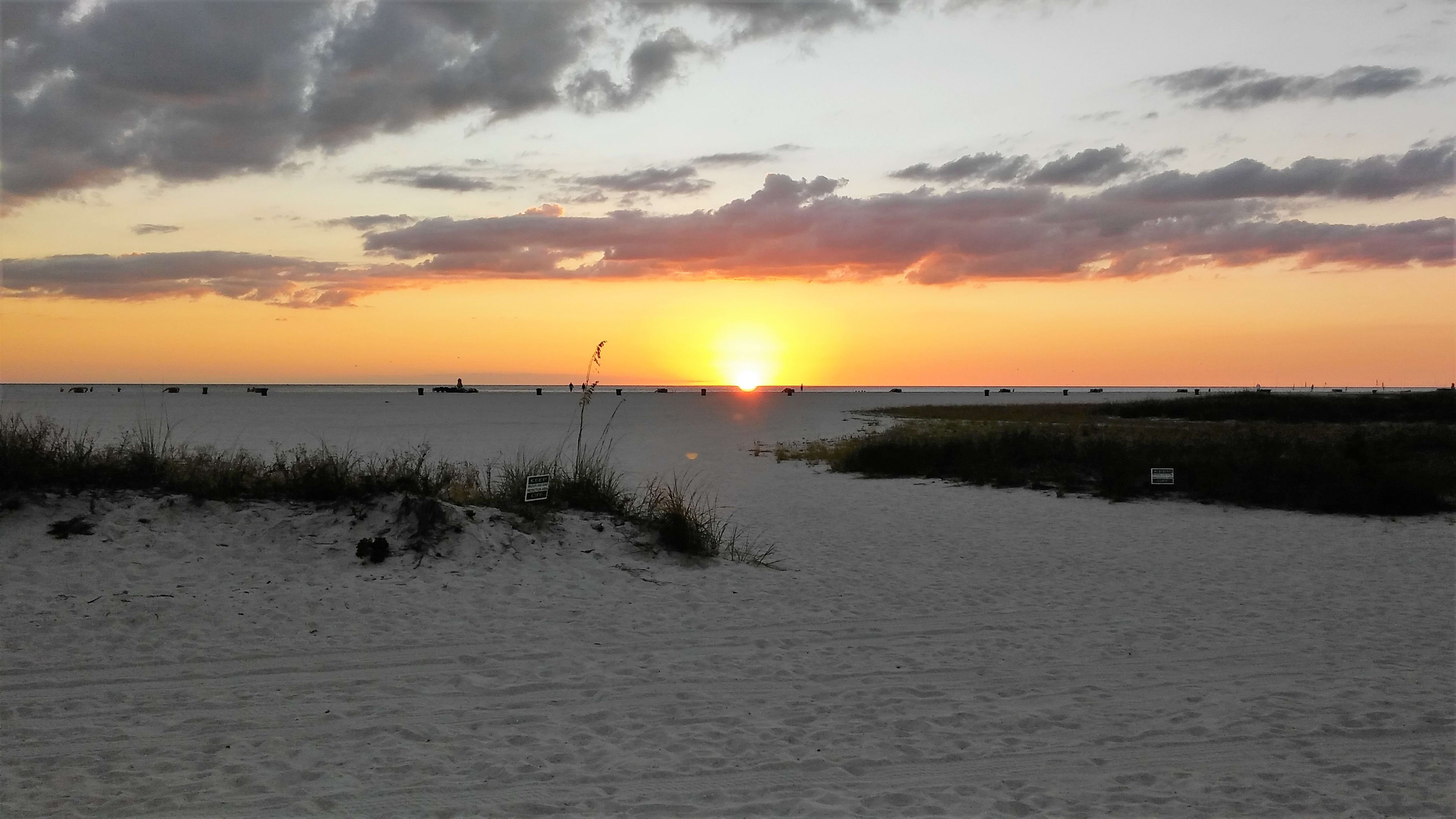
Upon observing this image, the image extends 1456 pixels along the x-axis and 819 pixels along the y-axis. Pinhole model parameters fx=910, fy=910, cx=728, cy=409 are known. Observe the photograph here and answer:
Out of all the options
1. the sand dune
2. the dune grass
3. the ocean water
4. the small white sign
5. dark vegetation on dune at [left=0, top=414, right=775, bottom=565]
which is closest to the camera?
the sand dune

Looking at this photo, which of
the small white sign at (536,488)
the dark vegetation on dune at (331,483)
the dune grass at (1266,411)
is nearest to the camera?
the dark vegetation on dune at (331,483)

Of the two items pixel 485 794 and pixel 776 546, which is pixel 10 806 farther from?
pixel 776 546

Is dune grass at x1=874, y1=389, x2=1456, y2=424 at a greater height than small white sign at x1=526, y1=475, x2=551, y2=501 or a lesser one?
greater

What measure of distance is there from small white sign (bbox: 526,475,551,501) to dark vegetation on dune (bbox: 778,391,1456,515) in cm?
1138

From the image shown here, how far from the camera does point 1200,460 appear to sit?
1939 cm

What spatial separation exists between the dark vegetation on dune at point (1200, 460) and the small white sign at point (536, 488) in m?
11.4

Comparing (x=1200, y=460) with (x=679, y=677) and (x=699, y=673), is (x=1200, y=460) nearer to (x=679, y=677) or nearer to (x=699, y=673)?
(x=699, y=673)

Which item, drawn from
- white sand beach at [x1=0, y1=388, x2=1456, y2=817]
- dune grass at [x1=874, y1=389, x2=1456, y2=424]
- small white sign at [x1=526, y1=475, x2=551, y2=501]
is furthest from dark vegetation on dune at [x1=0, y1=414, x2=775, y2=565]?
dune grass at [x1=874, y1=389, x2=1456, y2=424]

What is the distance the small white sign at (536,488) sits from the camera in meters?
11.4

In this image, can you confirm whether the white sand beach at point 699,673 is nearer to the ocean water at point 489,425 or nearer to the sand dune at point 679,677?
the sand dune at point 679,677

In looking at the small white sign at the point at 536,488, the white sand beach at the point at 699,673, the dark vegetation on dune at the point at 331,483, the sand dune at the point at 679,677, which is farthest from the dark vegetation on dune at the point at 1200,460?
the small white sign at the point at 536,488

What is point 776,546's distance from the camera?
12.7 metres

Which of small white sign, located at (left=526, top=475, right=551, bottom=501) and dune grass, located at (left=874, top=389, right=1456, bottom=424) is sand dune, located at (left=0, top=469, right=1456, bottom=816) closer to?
small white sign, located at (left=526, top=475, right=551, bottom=501)

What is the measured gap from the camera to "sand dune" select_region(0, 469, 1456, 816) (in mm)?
5113
